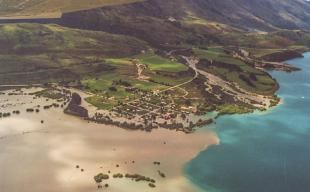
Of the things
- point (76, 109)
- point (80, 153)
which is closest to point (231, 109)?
point (76, 109)

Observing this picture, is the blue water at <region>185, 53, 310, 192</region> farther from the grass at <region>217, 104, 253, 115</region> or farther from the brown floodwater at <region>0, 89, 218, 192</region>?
the brown floodwater at <region>0, 89, 218, 192</region>

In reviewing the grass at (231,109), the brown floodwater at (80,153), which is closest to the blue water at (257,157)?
the grass at (231,109)

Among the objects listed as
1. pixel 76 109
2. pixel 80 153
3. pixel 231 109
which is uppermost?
pixel 80 153

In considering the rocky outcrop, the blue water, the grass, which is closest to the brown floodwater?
the rocky outcrop

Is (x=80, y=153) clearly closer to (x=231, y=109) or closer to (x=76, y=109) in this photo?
(x=76, y=109)

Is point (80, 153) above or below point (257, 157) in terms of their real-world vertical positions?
above

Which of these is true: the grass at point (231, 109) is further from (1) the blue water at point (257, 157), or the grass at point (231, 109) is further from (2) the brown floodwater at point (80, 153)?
(2) the brown floodwater at point (80, 153)
